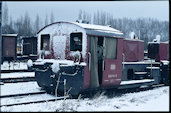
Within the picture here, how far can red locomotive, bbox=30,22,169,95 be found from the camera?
27.3 ft

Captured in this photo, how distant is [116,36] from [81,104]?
3.54 metres

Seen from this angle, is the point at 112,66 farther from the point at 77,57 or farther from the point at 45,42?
the point at 45,42

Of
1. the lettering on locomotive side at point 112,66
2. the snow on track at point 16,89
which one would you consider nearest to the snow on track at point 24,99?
the snow on track at point 16,89

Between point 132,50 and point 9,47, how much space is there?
17.3 meters

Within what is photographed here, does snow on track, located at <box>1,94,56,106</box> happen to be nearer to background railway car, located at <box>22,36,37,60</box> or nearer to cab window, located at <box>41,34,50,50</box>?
cab window, located at <box>41,34,50,50</box>

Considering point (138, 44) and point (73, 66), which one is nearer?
point (73, 66)

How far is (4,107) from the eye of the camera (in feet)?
22.7

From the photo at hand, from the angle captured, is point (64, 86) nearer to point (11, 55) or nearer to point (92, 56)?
point (92, 56)

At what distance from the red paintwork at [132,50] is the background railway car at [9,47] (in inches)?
666

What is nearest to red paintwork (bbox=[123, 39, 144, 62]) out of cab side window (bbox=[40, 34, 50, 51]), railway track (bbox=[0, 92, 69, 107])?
cab side window (bbox=[40, 34, 50, 51])

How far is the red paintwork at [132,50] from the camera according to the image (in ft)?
38.7

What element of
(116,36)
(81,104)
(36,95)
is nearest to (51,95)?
(36,95)

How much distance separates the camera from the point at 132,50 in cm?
1222

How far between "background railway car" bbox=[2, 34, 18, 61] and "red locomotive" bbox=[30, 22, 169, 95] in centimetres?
1636
